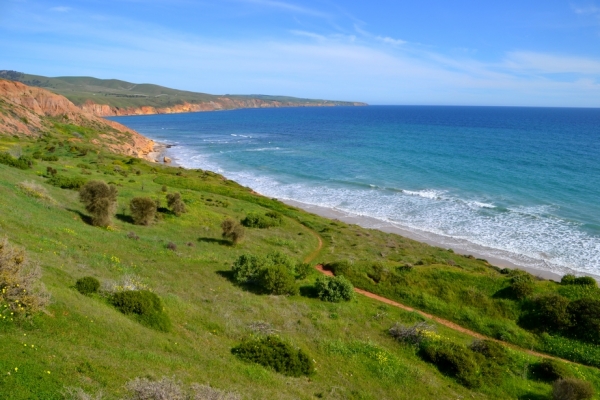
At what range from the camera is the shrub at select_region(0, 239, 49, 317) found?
11383 millimetres

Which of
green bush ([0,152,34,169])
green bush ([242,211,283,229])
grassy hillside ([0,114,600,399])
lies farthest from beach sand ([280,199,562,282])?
green bush ([0,152,34,169])

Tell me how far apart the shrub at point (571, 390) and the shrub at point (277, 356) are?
9.37 m

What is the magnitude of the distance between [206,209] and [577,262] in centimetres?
3624

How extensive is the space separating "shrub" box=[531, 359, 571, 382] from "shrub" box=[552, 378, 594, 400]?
1728 millimetres

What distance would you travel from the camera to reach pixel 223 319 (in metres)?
17.4

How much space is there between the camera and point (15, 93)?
98625 mm

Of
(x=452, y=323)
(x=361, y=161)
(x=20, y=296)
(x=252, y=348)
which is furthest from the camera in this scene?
(x=361, y=161)

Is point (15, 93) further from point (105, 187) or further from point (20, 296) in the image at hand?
point (20, 296)

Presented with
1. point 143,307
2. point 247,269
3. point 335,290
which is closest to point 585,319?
point 335,290

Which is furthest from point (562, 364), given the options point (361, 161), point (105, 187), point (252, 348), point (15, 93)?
point (15, 93)

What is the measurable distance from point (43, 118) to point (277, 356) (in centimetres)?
10269

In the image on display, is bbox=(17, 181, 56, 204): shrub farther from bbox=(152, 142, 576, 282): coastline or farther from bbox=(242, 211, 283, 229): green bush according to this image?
bbox=(152, 142, 576, 282): coastline

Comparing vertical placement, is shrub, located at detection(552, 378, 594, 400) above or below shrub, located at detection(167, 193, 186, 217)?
below

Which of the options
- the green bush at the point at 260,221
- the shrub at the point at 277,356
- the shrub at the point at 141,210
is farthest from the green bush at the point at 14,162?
the shrub at the point at 277,356
